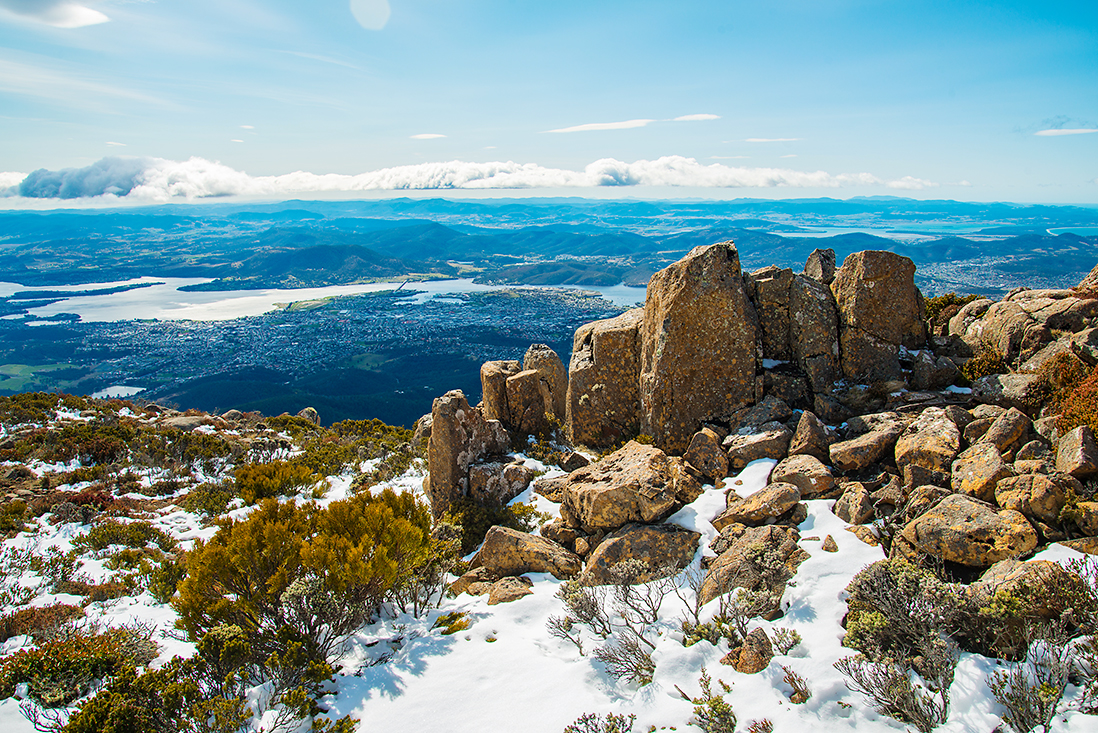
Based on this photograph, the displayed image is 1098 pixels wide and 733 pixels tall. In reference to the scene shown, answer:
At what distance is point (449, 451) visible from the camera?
1375 cm

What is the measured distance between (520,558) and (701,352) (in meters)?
7.51

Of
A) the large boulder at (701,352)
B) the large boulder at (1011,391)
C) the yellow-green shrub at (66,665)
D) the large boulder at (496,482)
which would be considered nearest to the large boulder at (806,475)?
the large boulder at (701,352)

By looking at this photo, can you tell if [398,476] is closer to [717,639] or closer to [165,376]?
[717,639]

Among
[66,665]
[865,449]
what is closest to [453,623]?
[66,665]

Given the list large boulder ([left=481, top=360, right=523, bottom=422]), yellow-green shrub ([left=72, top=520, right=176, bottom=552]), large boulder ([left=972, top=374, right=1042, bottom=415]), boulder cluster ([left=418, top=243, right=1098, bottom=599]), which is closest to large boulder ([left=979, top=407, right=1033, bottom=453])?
boulder cluster ([left=418, top=243, right=1098, bottom=599])

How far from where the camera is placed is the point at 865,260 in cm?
1428

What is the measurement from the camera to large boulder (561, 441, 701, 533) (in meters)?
10.4

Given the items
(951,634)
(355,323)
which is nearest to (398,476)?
(951,634)

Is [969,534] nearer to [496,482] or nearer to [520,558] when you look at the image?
[520,558]

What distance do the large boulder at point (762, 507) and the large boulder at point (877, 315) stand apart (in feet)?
20.3

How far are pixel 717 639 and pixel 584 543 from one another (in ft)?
13.6

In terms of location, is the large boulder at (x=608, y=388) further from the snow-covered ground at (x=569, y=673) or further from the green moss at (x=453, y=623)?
the green moss at (x=453, y=623)

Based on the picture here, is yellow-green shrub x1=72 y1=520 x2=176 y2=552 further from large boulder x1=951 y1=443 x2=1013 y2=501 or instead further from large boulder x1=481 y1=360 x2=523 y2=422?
large boulder x1=951 y1=443 x2=1013 y2=501

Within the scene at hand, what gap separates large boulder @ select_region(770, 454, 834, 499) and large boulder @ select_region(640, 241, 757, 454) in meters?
3.48
